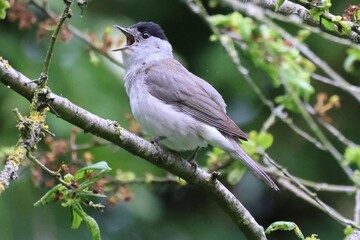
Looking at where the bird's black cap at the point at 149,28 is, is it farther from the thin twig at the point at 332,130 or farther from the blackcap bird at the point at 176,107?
the thin twig at the point at 332,130

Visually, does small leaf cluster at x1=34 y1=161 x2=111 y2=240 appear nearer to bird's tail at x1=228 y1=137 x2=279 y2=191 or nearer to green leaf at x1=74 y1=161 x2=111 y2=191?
green leaf at x1=74 y1=161 x2=111 y2=191

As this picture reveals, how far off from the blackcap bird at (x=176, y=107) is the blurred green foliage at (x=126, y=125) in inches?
45.5

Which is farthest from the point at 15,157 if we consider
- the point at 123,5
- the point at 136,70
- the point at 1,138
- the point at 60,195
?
the point at 123,5

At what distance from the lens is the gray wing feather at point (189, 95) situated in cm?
441

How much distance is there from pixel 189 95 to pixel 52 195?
187 cm

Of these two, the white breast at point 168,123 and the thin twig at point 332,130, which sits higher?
the thin twig at point 332,130

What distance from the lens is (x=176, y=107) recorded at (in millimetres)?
4480

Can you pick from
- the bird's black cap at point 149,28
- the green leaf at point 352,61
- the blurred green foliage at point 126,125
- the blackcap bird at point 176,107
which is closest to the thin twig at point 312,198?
the blackcap bird at point 176,107

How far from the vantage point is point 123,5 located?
7.77 meters

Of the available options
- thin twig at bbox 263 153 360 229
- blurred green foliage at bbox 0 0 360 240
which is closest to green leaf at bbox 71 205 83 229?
thin twig at bbox 263 153 360 229

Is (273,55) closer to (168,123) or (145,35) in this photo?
(168,123)

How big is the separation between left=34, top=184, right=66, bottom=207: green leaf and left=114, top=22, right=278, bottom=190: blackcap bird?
4.50 ft

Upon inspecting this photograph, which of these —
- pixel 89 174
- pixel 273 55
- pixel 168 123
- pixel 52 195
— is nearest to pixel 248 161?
pixel 168 123

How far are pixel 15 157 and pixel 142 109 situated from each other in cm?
194
